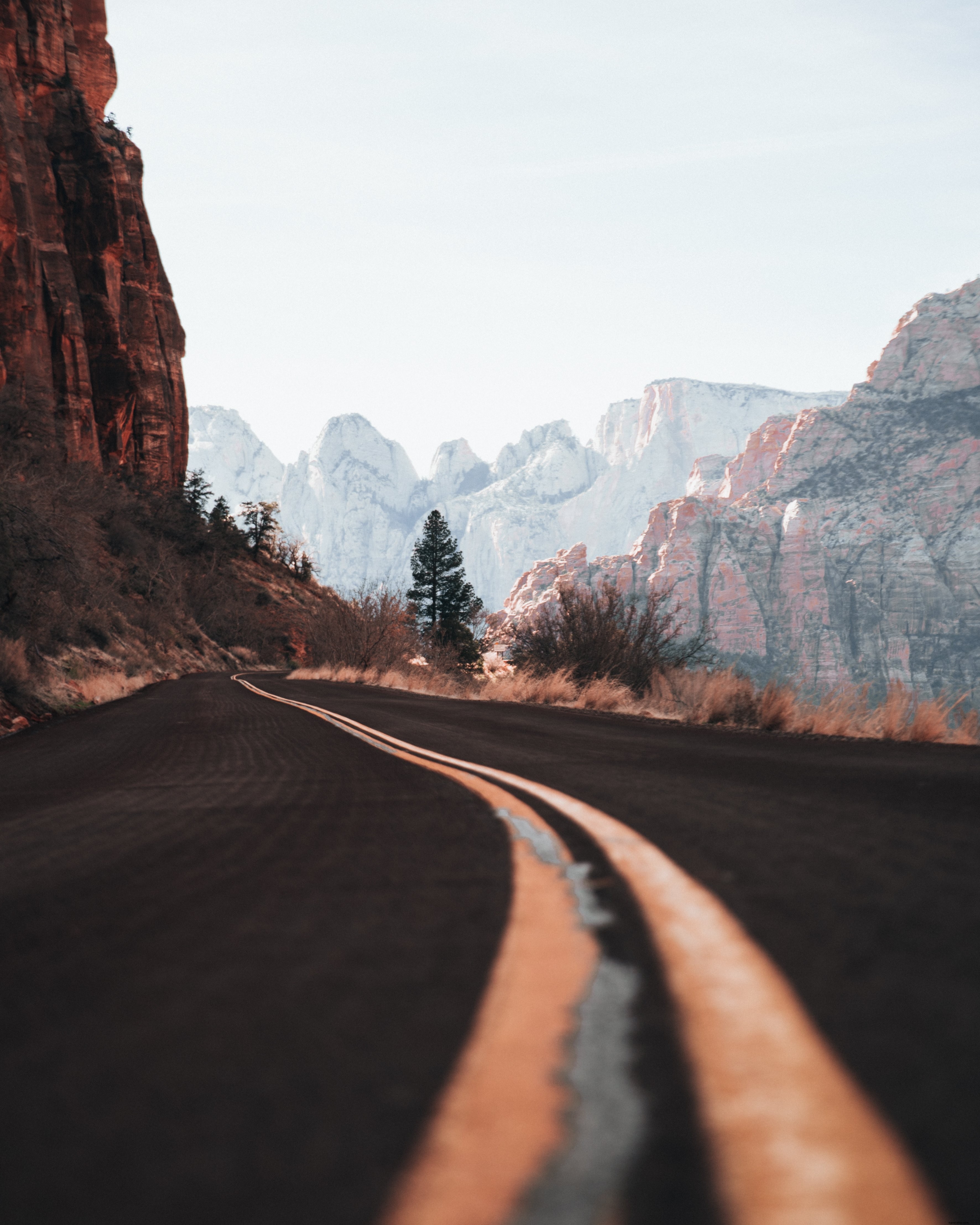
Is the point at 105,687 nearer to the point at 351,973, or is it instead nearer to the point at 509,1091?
the point at 351,973

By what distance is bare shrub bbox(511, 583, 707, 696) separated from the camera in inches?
627

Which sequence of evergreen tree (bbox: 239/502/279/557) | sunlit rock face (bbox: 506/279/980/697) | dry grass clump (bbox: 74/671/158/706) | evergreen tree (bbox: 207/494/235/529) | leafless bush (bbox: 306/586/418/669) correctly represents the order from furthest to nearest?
1. sunlit rock face (bbox: 506/279/980/697)
2. evergreen tree (bbox: 239/502/279/557)
3. evergreen tree (bbox: 207/494/235/529)
4. leafless bush (bbox: 306/586/418/669)
5. dry grass clump (bbox: 74/671/158/706)

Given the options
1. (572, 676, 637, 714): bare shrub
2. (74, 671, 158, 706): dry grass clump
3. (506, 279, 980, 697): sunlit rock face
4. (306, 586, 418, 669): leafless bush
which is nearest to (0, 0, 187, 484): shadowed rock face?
(306, 586, 418, 669): leafless bush

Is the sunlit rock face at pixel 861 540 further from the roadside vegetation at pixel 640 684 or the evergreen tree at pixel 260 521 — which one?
the roadside vegetation at pixel 640 684

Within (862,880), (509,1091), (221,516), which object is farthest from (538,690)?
(221,516)

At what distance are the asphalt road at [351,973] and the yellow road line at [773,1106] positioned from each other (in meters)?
0.02

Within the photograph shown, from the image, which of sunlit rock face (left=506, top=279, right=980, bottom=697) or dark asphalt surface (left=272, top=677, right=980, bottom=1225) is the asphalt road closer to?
dark asphalt surface (left=272, top=677, right=980, bottom=1225)

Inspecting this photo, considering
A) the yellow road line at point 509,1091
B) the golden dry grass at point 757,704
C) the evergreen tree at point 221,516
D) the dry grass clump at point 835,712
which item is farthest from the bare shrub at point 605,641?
the evergreen tree at point 221,516

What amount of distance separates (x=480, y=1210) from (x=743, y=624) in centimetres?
13679

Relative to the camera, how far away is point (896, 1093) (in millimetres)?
751

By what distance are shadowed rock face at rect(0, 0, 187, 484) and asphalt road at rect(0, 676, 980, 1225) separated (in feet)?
116

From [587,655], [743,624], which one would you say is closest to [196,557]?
[587,655]

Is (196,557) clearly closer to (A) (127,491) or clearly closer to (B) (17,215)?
(A) (127,491)

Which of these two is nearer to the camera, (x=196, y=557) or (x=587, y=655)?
(x=587, y=655)
